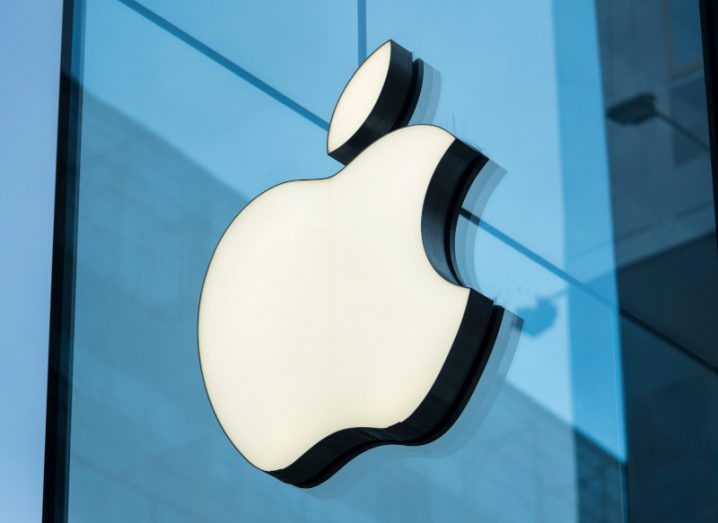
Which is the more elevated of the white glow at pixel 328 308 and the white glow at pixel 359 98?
the white glow at pixel 359 98

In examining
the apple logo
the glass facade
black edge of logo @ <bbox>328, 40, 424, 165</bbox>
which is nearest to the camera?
the glass facade

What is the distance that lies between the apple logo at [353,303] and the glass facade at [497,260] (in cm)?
5

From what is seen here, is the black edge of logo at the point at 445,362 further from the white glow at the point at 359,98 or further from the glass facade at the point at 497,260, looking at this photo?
the white glow at the point at 359,98

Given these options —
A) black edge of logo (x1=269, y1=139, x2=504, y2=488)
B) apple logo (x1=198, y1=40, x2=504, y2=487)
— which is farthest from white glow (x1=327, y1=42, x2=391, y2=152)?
black edge of logo (x1=269, y1=139, x2=504, y2=488)

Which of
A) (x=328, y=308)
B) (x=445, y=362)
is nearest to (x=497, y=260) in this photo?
(x=445, y=362)

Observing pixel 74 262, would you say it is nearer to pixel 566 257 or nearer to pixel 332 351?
pixel 332 351

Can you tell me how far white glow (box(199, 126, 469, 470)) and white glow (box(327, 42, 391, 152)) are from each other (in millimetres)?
62

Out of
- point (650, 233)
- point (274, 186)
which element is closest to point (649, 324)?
point (650, 233)

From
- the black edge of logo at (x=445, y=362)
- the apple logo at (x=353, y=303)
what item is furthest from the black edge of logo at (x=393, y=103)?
the black edge of logo at (x=445, y=362)

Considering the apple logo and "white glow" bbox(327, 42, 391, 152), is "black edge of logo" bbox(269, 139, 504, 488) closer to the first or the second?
the apple logo

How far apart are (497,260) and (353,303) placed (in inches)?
9.3

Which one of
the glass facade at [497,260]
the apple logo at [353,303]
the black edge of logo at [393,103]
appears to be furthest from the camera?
the black edge of logo at [393,103]

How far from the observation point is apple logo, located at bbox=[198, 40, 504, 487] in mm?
1503

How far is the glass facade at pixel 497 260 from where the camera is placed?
138cm
